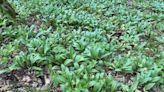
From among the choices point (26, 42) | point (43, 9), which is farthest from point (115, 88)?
point (43, 9)

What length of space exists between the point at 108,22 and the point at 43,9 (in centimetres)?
204

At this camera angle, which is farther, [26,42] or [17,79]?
[26,42]

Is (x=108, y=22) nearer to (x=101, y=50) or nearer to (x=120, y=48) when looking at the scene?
(x=120, y=48)

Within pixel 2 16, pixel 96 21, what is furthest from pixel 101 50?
pixel 2 16

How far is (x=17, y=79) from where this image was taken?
4723 mm

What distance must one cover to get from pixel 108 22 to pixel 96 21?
0.36 metres

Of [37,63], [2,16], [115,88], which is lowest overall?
[115,88]

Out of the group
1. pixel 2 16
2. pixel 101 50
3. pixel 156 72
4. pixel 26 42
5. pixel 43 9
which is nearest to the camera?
pixel 156 72

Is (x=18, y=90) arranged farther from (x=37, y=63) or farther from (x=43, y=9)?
(x=43, y=9)

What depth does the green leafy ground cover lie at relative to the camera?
4488 millimetres

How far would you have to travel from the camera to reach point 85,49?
550 cm

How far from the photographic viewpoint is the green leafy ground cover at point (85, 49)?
4.49 meters

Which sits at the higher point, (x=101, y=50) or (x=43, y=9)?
(x=43, y=9)

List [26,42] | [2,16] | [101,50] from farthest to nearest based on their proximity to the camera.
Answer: [2,16] → [26,42] → [101,50]
